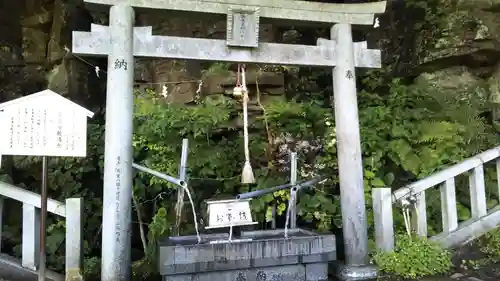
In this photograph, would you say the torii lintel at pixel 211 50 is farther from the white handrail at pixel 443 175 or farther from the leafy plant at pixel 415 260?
the leafy plant at pixel 415 260

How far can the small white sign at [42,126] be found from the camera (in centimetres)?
420

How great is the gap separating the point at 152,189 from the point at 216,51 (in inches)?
111

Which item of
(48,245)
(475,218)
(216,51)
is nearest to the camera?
(216,51)

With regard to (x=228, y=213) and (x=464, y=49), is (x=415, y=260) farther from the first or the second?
(x=464, y=49)

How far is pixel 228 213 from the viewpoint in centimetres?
487

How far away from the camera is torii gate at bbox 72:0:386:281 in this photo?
4738 millimetres

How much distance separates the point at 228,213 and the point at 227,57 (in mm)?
1977

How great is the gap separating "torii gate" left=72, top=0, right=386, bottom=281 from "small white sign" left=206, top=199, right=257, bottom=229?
97 centimetres

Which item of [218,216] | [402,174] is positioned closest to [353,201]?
[218,216]

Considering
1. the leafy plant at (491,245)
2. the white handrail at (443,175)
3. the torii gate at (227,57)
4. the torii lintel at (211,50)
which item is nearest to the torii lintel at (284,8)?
the torii gate at (227,57)

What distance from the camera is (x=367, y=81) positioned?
9.38 metres

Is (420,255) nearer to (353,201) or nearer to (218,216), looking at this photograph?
(353,201)

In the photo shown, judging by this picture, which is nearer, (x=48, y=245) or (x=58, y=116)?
(x=58, y=116)

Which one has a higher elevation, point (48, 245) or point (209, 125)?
point (209, 125)
